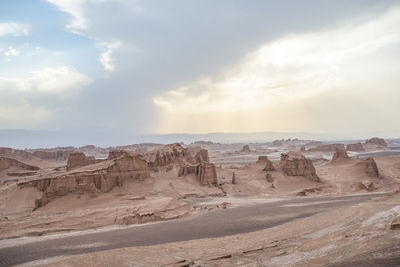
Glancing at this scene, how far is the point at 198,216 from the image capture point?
89.2ft

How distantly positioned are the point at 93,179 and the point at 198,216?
14151 mm

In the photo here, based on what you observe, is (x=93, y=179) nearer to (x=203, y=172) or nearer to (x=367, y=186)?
(x=203, y=172)

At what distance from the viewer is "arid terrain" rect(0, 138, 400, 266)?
15383 mm

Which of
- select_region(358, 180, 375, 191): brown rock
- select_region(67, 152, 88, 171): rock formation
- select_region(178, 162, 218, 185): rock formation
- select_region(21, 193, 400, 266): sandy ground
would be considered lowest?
select_region(358, 180, 375, 191): brown rock

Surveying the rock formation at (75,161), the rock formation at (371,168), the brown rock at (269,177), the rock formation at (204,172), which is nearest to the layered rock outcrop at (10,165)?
the rock formation at (75,161)

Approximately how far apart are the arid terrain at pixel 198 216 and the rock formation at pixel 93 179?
4.4 inches

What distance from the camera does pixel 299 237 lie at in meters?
18.1

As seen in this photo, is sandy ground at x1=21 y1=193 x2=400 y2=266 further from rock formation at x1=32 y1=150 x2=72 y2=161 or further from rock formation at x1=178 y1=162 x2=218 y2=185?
rock formation at x1=32 y1=150 x2=72 y2=161

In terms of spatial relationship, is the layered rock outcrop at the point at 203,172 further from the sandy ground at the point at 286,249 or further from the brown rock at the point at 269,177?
the sandy ground at the point at 286,249

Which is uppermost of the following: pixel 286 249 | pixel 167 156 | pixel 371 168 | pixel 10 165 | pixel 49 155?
pixel 167 156

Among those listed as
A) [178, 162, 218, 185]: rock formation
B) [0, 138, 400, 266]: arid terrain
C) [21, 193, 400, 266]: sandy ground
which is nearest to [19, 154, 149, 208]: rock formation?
[0, 138, 400, 266]: arid terrain

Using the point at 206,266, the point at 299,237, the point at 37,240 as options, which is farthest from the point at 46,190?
the point at 299,237

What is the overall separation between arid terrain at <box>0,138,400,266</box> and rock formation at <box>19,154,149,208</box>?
111 mm

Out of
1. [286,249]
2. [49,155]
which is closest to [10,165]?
[49,155]
